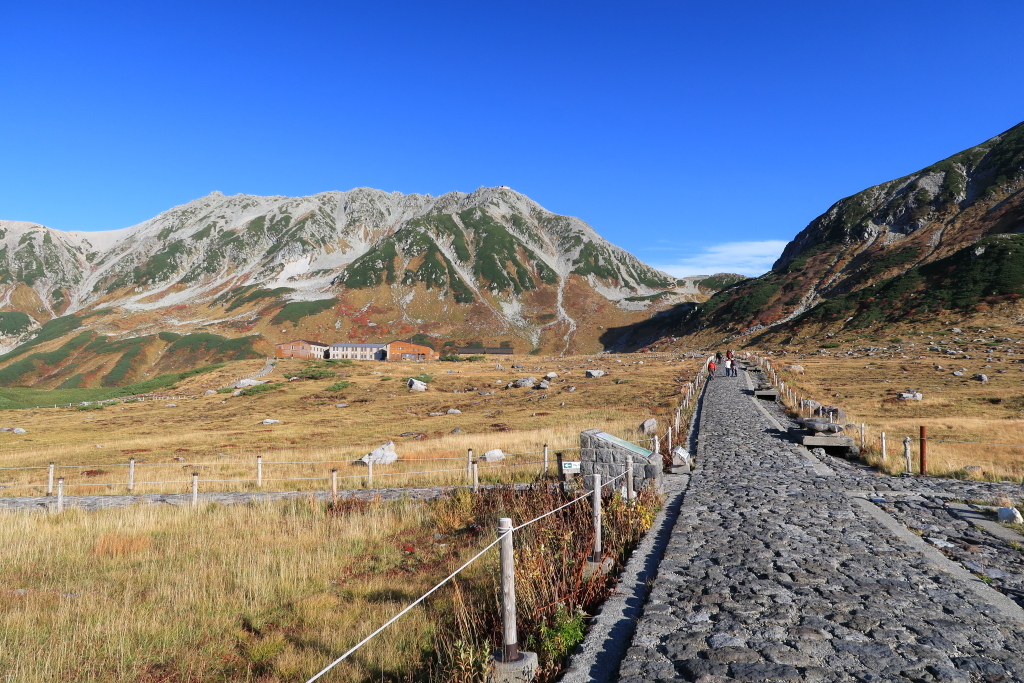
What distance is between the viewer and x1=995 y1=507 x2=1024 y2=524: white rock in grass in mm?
9812

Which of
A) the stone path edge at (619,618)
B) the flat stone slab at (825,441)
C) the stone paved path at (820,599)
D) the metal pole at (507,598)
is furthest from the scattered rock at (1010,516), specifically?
the metal pole at (507,598)

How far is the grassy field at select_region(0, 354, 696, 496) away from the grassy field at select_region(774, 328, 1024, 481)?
426 inches

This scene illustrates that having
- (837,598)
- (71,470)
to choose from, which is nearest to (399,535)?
(837,598)

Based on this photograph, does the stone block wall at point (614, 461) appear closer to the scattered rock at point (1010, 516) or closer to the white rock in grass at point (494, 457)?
the scattered rock at point (1010, 516)

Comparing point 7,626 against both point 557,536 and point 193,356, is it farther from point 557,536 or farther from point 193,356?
point 193,356

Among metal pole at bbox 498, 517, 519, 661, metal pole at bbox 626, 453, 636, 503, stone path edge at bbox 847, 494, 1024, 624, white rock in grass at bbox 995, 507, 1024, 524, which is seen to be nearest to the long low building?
metal pole at bbox 626, 453, 636, 503

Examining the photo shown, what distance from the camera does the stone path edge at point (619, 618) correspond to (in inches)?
207

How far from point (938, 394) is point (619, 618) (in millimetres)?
44156

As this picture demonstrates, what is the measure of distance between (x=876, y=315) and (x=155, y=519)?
114156 millimetres

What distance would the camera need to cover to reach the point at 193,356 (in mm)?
161875

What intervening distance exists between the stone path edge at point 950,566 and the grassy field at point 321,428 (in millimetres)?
10783

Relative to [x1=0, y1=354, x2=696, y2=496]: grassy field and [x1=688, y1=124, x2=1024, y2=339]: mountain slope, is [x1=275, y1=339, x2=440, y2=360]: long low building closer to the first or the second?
[x1=0, y1=354, x2=696, y2=496]: grassy field

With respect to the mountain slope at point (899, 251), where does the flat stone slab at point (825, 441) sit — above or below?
below

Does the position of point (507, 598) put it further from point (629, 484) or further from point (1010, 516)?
point (1010, 516)
